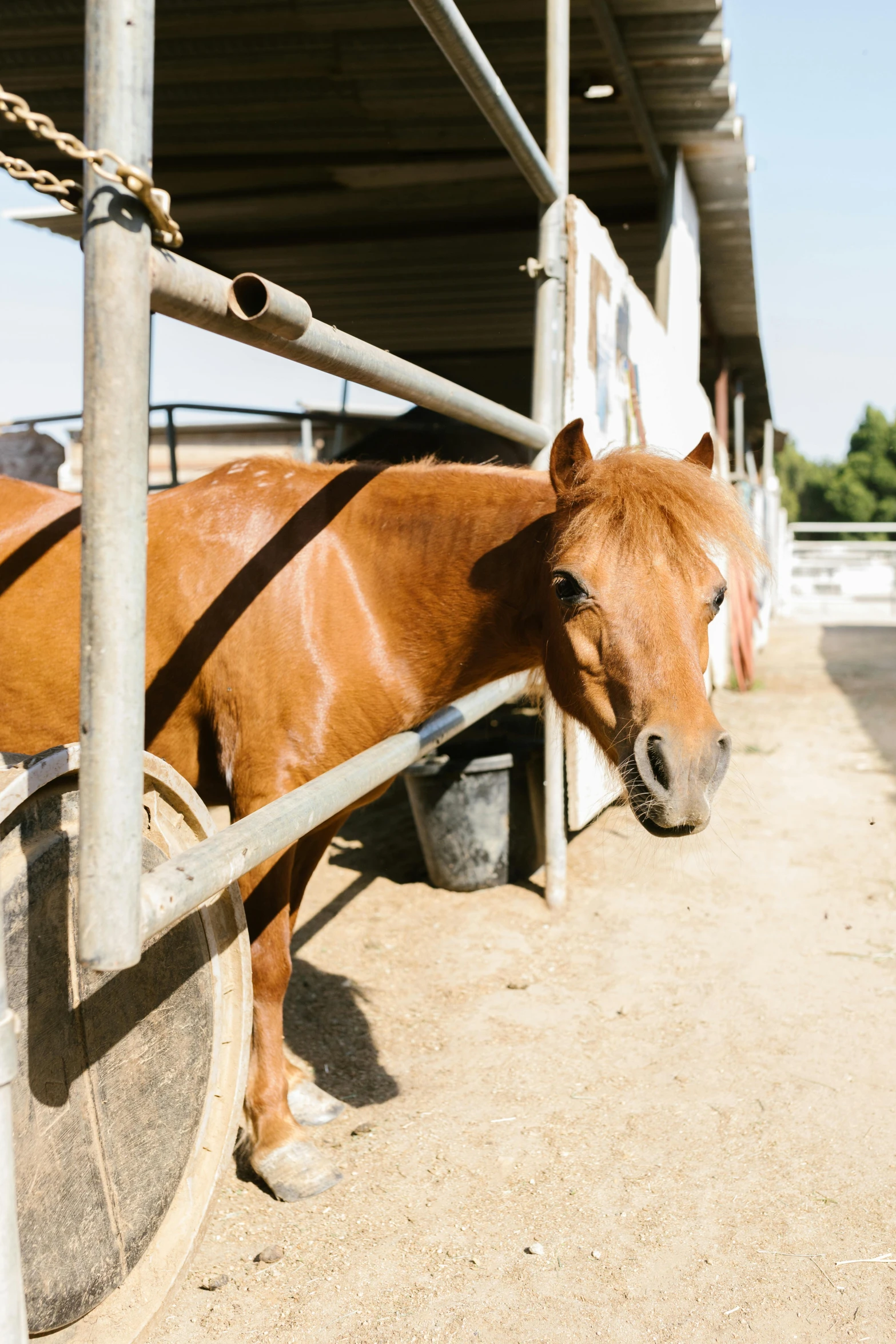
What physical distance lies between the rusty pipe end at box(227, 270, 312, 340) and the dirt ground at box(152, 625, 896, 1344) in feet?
Answer: 4.79

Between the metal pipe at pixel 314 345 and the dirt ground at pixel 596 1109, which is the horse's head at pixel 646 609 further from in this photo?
the dirt ground at pixel 596 1109

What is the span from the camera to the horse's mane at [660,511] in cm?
191

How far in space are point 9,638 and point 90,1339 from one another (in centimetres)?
154

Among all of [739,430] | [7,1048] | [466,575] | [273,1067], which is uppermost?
[739,430]

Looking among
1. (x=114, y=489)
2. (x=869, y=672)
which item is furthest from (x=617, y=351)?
(x=869, y=672)

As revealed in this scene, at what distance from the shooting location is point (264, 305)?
1.29 metres

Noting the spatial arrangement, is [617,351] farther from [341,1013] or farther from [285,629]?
[341,1013]

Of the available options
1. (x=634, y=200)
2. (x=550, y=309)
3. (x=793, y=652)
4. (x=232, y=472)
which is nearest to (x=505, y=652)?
(x=232, y=472)

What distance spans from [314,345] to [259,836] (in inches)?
30.0

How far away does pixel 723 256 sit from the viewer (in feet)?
27.4

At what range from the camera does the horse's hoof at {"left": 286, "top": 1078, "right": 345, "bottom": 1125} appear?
2.64 metres

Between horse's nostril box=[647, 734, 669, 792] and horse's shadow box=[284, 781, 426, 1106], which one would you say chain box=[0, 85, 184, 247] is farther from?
horse's shadow box=[284, 781, 426, 1106]

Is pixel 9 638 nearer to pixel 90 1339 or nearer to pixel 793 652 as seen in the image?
pixel 90 1339

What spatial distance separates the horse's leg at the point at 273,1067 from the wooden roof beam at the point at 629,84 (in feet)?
13.1
